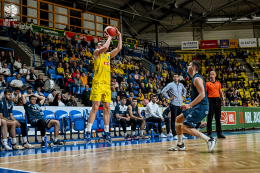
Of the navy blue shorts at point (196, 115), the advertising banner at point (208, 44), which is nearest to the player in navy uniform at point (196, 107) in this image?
the navy blue shorts at point (196, 115)

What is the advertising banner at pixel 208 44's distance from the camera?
28.5 metres

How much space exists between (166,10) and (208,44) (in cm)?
669

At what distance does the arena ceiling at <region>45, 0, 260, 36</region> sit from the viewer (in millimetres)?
23000

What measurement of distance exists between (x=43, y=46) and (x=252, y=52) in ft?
76.8

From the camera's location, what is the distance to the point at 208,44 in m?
28.6

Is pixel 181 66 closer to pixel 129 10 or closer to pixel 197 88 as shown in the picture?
pixel 129 10

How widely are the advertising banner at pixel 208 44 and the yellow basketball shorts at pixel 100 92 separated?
24.6 meters

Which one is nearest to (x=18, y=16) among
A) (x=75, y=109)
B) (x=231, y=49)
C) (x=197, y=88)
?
(x=75, y=109)

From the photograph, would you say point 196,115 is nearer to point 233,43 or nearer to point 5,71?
point 5,71

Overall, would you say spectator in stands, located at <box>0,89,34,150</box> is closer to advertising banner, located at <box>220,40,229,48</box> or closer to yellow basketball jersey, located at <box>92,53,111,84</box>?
yellow basketball jersey, located at <box>92,53,111,84</box>

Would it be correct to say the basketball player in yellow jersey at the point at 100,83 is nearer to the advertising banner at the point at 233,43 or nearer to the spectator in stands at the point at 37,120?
the spectator in stands at the point at 37,120

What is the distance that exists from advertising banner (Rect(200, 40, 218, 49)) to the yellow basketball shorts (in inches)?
969

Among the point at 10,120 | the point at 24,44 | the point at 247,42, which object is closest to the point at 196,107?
the point at 10,120

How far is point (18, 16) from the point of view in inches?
741
